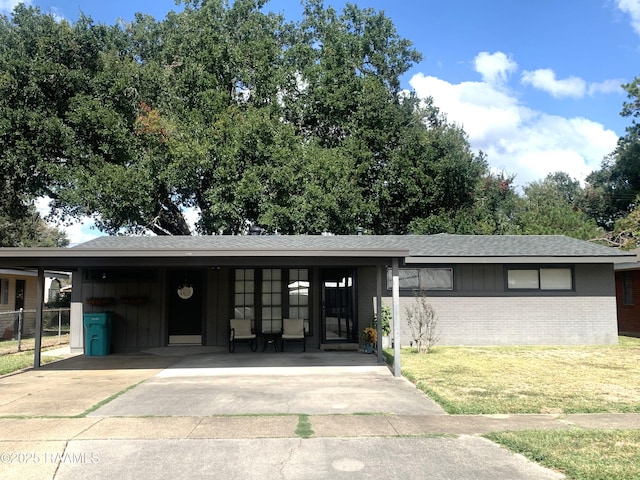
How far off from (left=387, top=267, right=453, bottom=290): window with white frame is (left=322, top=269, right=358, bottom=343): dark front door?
1568 mm

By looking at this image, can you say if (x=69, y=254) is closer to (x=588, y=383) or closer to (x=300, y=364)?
(x=300, y=364)

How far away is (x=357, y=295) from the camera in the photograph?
42.3 feet

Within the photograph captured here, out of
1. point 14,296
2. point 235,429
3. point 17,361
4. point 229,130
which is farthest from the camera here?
point 229,130

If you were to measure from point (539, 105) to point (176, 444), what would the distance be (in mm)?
25169

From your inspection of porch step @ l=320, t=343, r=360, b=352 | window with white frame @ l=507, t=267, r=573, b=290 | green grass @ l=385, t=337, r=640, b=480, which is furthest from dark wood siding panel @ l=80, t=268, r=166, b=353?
window with white frame @ l=507, t=267, r=573, b=290

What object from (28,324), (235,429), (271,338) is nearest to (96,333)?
(271,338)

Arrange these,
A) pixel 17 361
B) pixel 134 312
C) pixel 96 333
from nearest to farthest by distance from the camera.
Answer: pixel 17 361 < pixel 96 333 < pixel 134 312

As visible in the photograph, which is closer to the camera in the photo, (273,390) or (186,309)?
(273,390)

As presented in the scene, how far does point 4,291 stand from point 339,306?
13981 millimetres

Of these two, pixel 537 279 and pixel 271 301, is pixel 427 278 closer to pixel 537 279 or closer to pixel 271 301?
pixel 537 279

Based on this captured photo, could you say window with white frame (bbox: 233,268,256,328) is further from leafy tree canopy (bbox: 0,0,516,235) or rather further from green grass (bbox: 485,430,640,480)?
green grass (bbox: 485,430,640,480)

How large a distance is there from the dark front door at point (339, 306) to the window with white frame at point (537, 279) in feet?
14.6

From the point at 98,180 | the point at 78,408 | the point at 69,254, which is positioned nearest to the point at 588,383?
the point at 78,408

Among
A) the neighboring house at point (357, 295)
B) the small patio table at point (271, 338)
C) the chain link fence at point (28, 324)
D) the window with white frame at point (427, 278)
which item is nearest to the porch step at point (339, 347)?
the neighboring house at point (357, 295)
